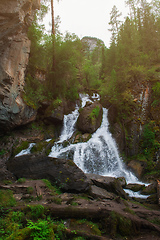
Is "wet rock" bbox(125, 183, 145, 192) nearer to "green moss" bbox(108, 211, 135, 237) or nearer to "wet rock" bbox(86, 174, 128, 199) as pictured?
"wet rock" bbox(86, 174, 128, 199)

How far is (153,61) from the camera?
17.4 meters

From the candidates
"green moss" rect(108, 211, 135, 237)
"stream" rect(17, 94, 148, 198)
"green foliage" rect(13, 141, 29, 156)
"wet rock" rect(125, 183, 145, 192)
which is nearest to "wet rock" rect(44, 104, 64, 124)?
"stream" rect(17, 94, 148, 198)

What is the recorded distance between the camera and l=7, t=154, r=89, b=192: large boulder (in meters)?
7.03

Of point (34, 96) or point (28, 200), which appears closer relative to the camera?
point (28, 200)

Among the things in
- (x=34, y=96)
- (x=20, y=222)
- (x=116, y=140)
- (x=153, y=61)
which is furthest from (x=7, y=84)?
(x=153, y=61)

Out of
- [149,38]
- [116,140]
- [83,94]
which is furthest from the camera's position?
[83,94]

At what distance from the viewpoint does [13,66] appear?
11.0m

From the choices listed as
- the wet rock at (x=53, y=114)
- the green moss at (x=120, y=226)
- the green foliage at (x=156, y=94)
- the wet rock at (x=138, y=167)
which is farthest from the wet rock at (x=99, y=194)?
the green foliage at (x=156, y=94)

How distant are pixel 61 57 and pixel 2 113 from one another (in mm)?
9082

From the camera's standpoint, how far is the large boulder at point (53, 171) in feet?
23.1

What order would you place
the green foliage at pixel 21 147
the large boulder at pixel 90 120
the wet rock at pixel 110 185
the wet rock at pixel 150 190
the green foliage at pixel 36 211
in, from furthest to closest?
the large boulder at pixel 90 120, the green foliage at pixel 21 147, the wet rock at pixel 150 190, the wet rock at pixel 110 185, the green foliage at pixel 36 211

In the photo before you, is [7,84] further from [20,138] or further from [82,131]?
[82,131]

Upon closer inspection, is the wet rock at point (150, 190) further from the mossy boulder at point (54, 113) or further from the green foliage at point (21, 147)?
the mossy boulder at point (54, 113)

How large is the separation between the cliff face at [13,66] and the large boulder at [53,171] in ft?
14.1
